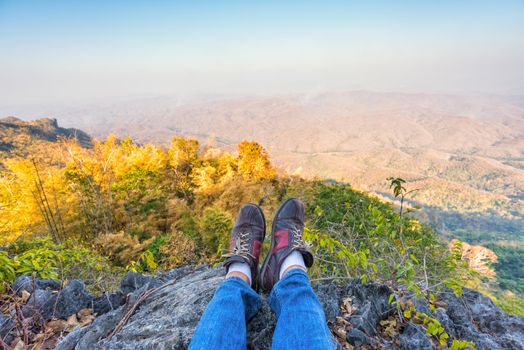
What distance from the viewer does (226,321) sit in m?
1.18

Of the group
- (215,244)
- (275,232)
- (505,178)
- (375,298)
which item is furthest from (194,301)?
(505,178)

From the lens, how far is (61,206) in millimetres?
9359

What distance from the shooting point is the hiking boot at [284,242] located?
181 centimetres

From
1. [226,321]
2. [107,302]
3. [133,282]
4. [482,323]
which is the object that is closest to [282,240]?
[226,321]

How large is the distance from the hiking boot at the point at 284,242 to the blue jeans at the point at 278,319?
326 millimetres

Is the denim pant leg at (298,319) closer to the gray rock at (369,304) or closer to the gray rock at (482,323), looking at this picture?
the gray rock at (369,304)

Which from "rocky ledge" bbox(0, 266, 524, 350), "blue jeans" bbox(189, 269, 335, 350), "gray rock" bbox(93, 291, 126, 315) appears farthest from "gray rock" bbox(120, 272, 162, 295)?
"blue jeans" bbox(189, 269, 335, 350)

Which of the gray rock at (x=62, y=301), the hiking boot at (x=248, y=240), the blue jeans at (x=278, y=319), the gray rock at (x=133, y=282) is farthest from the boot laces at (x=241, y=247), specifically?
the gray rock at (x=62, y=301)

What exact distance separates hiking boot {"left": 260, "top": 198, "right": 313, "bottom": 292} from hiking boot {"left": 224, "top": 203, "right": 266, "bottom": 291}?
93 mm

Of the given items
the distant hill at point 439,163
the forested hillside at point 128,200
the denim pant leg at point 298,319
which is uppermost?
the denim pant leg at point 298,319

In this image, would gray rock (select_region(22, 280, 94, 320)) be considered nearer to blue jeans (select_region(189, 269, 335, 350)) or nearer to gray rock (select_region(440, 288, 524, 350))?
blue jeans (select_region(189, 269, 335, 350))

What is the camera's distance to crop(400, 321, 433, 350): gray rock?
4.57ft

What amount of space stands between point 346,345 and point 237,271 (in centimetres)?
76

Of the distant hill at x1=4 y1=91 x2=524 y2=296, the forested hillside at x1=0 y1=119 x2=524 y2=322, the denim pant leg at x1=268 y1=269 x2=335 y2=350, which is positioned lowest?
the distant hill at x1=4 y1=91 x2=524 y2=296
